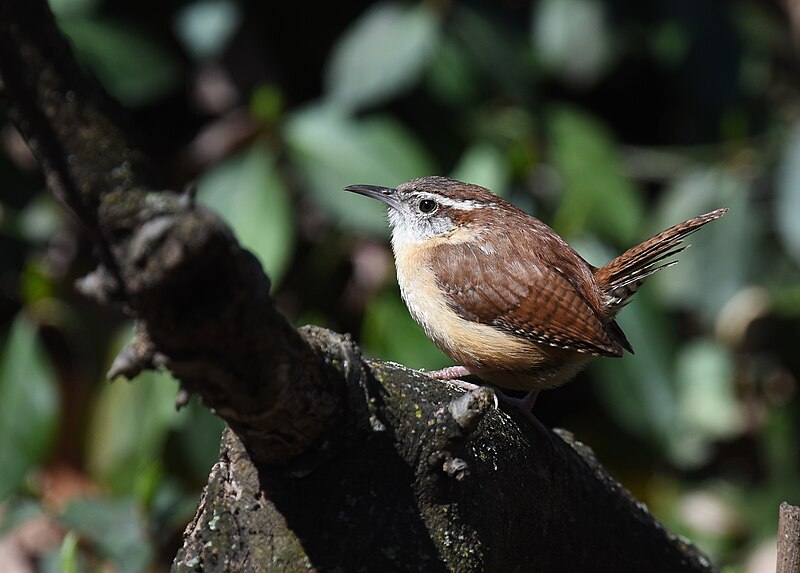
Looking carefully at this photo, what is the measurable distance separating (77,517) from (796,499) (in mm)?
2862

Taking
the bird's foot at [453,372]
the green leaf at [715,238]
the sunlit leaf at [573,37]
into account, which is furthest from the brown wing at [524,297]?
the sunlit leaf at [573,37]

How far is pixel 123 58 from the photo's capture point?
3.87 metres

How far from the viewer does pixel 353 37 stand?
3850 millimetres

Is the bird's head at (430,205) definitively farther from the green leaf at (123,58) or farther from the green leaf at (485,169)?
the green leaf at (123,58)

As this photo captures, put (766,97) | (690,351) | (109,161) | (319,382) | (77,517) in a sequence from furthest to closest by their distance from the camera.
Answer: (766,97), (690,351), (77,517), (319,382), (109,161)

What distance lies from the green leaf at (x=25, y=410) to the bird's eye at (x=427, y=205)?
1388 mm

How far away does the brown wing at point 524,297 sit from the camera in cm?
264

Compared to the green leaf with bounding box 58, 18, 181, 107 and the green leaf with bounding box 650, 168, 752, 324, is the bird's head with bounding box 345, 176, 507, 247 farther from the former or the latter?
the green leaf with bounding box 650, 168, 752, 324

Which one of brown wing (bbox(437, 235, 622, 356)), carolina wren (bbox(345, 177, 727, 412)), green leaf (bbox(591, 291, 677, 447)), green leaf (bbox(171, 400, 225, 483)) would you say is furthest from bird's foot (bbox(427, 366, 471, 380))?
green leaf (bbox(591, 291, 677, 447))

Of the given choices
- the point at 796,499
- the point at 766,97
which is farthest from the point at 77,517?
the point at 766,97

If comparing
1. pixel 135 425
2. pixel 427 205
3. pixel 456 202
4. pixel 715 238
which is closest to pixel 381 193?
pixel 427 205

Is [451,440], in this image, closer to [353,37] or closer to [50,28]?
[50,28]

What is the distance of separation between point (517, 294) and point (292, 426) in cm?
144

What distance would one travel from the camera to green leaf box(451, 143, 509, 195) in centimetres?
372
